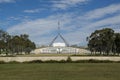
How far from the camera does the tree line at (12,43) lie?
113394mm

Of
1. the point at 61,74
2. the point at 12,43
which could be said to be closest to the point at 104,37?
the point at 12,43

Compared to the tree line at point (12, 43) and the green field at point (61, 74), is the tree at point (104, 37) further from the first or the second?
the green field at point (61, 74)

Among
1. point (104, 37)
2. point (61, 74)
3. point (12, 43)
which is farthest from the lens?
point (12, 43)

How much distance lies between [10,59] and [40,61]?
19.6 ft

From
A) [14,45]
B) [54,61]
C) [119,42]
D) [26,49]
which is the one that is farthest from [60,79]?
[26,49]

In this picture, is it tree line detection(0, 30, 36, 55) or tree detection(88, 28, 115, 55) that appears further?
tree line detection(0, 30, 36, 55)

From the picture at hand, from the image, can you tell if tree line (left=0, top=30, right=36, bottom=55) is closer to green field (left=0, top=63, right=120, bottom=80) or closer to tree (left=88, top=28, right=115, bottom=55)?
tree (left=88, top=28, right=115, bottom=55)

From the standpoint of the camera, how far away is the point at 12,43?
133000mm

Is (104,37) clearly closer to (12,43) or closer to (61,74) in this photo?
(12,43)

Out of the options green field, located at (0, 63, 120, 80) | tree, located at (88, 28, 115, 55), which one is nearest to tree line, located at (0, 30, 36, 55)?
tree, located at (88, 28, 115, 55)

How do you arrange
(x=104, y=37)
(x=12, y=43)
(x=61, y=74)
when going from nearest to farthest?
(x=61, y=74) → (x=104, y=37) → (x=12, y=43)

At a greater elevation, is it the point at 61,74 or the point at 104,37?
the point at 104,37

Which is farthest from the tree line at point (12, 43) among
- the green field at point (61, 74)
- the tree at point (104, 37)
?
the green field at point (61, 74)

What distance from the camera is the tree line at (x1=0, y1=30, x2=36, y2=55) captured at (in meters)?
113
